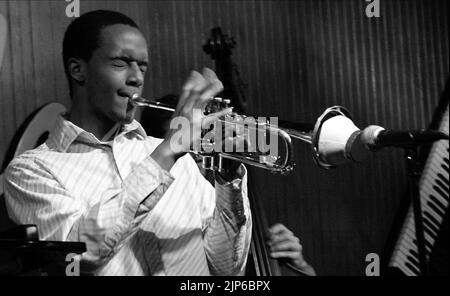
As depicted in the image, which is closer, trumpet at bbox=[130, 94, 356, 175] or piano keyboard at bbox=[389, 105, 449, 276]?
trumpet at bbox=[130, 94, 356, 175]

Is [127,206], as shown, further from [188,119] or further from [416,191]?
[416,191]

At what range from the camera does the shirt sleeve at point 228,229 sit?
5.57 feet

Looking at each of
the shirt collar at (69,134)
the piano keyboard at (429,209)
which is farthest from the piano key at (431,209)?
the shirt collar at (69,134)

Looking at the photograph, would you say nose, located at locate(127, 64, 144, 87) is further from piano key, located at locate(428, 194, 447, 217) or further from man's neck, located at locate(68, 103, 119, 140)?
piano key, located at locate(428, 194, 447, 217)

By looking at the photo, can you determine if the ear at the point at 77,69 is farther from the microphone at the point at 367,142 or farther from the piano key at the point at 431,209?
the piano key at the point at 431,209

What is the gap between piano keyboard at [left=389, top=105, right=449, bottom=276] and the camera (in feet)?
9.73

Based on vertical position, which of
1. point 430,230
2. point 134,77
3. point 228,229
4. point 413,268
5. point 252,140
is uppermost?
point 134,77

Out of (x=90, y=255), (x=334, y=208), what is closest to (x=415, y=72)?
(x=334, y=208)

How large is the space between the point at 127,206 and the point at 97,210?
69 millimetres

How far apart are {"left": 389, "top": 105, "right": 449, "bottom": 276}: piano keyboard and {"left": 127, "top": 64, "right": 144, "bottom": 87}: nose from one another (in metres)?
1.66

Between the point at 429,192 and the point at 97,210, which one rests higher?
the point at 97,210

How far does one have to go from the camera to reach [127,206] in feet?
5.13

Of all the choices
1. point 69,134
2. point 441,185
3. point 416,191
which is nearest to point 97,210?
point 69,134

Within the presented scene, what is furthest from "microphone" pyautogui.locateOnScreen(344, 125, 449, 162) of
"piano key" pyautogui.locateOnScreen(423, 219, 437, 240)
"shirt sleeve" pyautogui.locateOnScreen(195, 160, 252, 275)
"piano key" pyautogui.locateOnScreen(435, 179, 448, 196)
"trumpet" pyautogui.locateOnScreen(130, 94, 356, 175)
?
"piano key" pyautogui.locateOnScreen(435, 179, 448, 196)
